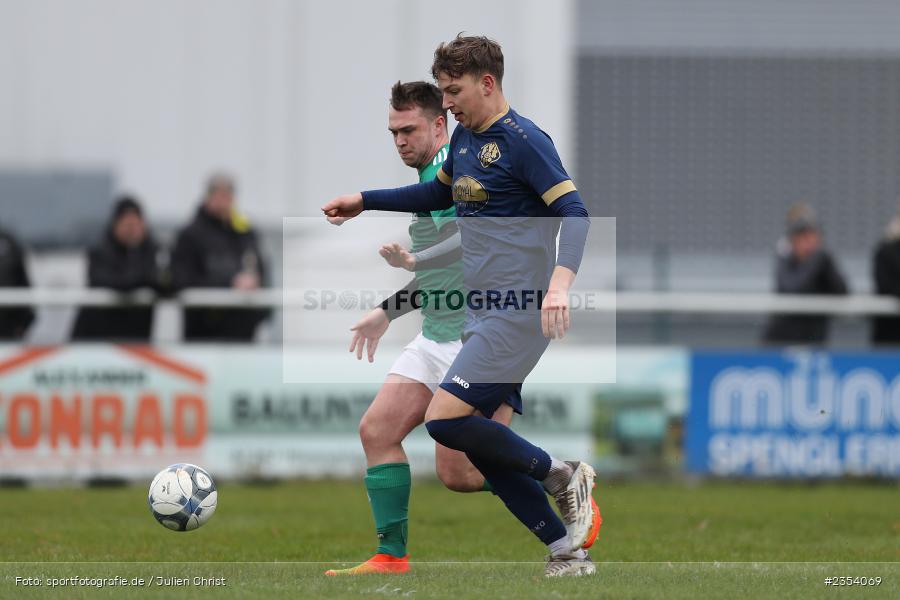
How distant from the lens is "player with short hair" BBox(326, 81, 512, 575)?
668 cm

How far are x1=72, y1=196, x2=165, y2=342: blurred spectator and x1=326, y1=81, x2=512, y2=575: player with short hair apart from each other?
5154 millimetres

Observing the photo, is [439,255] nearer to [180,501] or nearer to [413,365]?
[413,365]

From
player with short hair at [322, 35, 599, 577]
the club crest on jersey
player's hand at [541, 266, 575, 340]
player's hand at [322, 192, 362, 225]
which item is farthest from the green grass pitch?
the club crest on jersey

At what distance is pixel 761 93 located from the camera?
16.4 m

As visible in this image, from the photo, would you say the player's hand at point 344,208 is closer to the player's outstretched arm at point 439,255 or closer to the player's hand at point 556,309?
the player's outstretched arm at point 439,255

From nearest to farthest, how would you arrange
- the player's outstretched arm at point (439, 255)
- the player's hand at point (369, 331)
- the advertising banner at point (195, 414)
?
the player's outstretched arm at point (439, 255) < the player's hand at point (369, 331) < the advertising banner at point (195, 414)

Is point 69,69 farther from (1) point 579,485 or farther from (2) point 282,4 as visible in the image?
(1) point 579,485

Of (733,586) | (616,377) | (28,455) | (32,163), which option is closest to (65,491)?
(28,455)

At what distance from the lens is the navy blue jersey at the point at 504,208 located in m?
6.10

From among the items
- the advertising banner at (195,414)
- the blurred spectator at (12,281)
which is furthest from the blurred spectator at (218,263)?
the blurred spectator at (12,281)

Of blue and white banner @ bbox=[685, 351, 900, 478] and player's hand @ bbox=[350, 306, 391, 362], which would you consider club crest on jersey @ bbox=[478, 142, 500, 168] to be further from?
blue and white banner @ bbox=[685, 351, 900, 478]

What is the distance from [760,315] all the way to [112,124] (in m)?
5.76

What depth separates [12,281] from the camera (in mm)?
11891

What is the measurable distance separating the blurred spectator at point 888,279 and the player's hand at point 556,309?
695 centimetres
